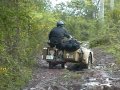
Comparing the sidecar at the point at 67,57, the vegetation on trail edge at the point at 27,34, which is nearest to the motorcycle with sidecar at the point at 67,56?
the sidecar at the point at 67,57

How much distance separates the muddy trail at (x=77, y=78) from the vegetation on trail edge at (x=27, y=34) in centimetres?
40

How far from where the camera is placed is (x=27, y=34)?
591 inches

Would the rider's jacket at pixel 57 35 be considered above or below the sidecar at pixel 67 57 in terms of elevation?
above

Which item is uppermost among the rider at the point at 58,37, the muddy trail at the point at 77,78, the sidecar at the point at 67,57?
the rider at the point at 58,37

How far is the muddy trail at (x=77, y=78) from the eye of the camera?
11805 millimetres

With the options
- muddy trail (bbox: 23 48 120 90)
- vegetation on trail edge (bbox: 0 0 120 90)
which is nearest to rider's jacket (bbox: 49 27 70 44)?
vegetation on trail edge (bbox: 0 0 120 90)

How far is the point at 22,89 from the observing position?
11391 millimetres

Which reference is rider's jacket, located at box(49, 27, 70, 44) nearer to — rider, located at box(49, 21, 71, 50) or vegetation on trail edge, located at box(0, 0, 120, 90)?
rider, located at box(49, 21, 71, 50)

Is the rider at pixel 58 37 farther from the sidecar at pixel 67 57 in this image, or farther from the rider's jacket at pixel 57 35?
the sidecar at pixel 67 57

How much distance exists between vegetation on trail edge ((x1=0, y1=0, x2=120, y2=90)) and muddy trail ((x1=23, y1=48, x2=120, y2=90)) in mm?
404

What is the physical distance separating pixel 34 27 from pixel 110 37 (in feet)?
23.8

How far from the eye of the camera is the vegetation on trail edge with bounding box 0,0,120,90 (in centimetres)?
1141

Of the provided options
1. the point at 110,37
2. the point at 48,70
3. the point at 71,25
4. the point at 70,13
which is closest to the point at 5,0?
the point at 48,70

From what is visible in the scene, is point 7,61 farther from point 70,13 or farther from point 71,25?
point 70,13
